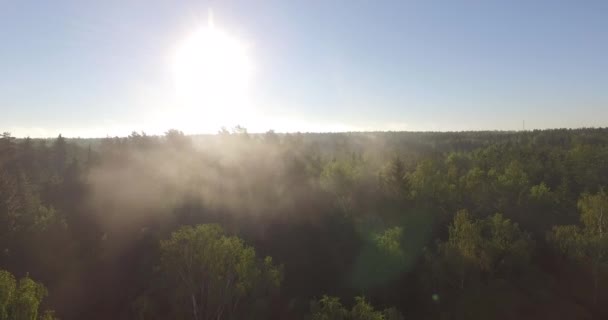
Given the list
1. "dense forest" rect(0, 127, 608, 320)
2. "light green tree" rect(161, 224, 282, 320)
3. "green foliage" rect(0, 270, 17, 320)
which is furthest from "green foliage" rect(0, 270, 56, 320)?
"light green tree" rect(161, 224, 282, 320)

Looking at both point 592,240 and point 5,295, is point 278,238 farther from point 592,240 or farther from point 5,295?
point 5,295

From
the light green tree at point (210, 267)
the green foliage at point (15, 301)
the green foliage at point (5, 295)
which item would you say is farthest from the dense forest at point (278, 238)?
the green foliage at point (5, 295)

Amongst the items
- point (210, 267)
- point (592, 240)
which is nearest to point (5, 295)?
point (210, 267)

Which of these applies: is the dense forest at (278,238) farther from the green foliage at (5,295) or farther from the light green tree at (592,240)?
the green foliage at (5,295)

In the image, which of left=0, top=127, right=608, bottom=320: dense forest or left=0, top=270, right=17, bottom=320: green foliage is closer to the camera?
left=0, top=270, right=17, bottom=320: green foliage

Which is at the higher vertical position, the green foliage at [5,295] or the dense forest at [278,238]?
the green foliage at [5,295]

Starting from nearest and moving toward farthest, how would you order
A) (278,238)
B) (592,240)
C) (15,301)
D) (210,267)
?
1. (15,301)
2. (210,267)
3. (592,240)
4. (278,238)

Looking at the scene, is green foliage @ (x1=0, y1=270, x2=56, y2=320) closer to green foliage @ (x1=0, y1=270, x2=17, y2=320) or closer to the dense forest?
green foliage @ (x1=0, y1=270, x2=17, y2=320)

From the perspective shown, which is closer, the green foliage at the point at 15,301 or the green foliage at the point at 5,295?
the green foliage at the point at 5,295

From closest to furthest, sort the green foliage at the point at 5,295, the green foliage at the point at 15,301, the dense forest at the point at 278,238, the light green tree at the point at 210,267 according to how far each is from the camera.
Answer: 1. the green foliage at the point at 5,295
2. the green foliage at the point at 15,301
3. the light green tree at the point at 210,267
4. the dense forest at the point at 278,238
